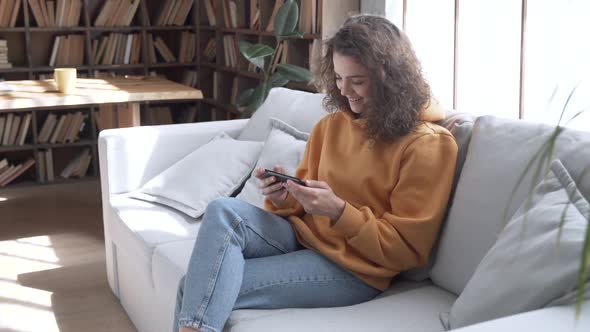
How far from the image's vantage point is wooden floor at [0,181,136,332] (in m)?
2.91

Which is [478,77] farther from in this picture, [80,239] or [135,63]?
[135,63]

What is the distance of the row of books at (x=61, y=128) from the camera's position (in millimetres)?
5383

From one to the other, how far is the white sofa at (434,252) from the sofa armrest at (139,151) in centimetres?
20

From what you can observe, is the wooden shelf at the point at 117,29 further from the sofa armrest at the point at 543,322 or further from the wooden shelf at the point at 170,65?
the sofa armrest at the point at 543,322

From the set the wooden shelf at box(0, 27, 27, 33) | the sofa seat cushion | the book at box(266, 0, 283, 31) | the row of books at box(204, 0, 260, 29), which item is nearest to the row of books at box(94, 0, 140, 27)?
the wooden shelf at box(0, 27, 27, 33)

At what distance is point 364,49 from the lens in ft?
6.61

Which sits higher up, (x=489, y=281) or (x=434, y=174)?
(x=434, y=174)

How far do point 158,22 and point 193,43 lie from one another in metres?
0.33

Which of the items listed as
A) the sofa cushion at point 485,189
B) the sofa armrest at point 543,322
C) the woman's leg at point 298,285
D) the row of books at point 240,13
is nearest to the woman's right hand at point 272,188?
the woman's leg at point 298,285

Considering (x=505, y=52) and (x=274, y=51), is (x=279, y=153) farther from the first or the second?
(x=274, y=51)

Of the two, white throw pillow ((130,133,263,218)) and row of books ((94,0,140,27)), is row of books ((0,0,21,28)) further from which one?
white throw pillow ((130,133,263,218))

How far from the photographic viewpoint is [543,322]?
4.05ft

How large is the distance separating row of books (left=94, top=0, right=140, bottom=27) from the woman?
12.5 ft

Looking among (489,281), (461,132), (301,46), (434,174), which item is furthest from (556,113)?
(301,46)
